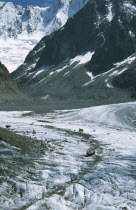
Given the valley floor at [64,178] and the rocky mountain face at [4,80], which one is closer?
the valley floor at [64,178]

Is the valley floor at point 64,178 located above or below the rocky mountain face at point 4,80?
below

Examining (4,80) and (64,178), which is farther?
(4,80)

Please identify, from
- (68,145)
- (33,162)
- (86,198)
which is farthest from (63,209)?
(68,145)

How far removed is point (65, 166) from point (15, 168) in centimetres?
379

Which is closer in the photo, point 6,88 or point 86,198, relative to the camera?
point 86,198

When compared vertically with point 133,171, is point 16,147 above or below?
above

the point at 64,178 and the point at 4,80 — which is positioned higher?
the point at 4,80

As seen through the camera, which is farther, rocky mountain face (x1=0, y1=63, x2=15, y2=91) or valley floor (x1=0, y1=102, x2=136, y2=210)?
rocky mountain face (x1=0, y1=63, x2=15, y2=91)

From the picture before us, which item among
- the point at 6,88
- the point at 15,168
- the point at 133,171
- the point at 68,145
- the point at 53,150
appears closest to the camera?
the point at 15,168

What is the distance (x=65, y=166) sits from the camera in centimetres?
2270

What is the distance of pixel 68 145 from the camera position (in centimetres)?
3064

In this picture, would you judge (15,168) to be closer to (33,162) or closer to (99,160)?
(33,162)

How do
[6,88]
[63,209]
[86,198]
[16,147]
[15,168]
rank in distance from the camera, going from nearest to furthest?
[63,209], [86,198], [15,168], [16,147], [6,88]

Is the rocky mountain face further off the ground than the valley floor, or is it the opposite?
the rocky mountain face
